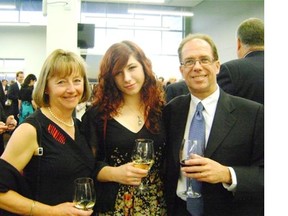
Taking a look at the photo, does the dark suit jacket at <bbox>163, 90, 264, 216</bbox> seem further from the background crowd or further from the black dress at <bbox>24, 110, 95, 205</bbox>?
the black dress at <bbox>24, 110, 95, 205</bbox>

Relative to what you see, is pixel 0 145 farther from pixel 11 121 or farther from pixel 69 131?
pixel 69 131

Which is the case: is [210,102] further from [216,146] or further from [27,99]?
[27,99]

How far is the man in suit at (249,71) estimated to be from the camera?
2.55 metres

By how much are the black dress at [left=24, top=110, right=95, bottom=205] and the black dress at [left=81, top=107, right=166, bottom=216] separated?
0.52ft

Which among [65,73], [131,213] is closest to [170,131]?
[131,213]

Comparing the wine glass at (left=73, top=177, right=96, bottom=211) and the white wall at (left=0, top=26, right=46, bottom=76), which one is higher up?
the white wall at (left=0, top=26, right=46, bottom=76)

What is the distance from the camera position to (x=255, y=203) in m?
1.53

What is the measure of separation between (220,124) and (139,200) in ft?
1.98

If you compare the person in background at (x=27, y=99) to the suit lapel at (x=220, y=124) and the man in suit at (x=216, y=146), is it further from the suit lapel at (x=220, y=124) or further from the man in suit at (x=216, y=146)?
the suit lapel at (x=220, y=124)

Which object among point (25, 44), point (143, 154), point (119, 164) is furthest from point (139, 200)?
point (25, 44)

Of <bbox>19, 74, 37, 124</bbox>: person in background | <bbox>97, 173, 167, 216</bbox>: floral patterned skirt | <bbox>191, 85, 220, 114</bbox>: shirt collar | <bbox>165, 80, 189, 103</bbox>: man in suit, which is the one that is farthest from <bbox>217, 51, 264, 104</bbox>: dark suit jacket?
<bbox>19, 74, 37, 124</bbox>: person in background

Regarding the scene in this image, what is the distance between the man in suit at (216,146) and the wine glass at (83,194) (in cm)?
40

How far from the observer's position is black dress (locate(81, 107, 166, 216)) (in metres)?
1.71

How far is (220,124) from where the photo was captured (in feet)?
5.11
